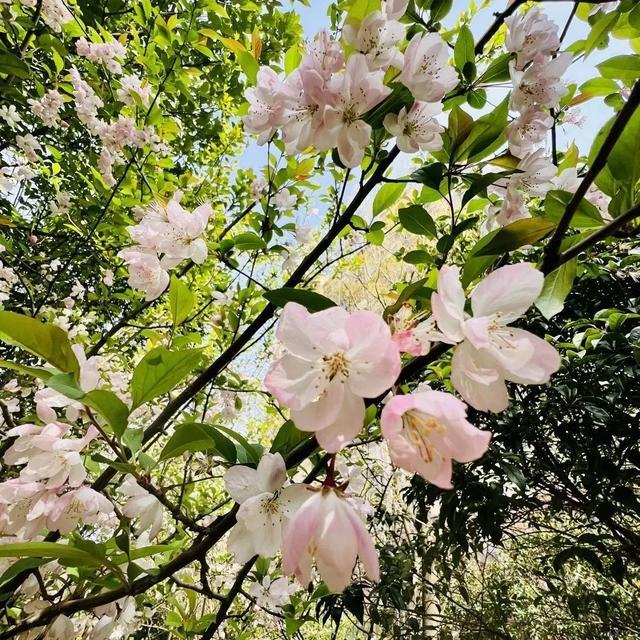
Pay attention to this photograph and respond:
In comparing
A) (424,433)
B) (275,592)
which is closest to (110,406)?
(424,433)

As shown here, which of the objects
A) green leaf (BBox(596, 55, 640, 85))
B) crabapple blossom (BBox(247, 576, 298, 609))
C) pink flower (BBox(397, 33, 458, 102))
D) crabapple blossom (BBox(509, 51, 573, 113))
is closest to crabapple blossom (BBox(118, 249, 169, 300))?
pink flower (BBox(397, 33, 458, 102))

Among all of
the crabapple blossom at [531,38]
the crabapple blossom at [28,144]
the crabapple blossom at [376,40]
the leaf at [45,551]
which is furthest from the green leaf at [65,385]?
the crabapple blossom at [28,144]

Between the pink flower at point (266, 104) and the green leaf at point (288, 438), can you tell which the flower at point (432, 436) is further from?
the pink flower at point (266, 104)

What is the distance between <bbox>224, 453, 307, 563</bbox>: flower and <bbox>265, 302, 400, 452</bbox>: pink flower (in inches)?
4.6

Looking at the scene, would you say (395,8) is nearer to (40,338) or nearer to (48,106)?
(40,338)

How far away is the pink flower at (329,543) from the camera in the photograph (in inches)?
13.7

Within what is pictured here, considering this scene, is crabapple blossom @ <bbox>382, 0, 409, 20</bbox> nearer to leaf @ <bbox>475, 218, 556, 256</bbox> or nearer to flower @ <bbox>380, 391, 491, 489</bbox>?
leaf @ <bbox>475, 218, 556, 256</bbox>

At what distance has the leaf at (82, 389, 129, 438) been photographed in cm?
43

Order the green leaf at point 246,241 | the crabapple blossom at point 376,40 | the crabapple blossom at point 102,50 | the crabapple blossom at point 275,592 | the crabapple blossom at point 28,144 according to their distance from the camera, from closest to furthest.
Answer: the crabapple blossom at point 376,40 → the green leaf at point 246,241 → the crabapple blossom at point 275,592 → the crabapple blossom at point 102,50 → the crabapple blossom at point 28,144

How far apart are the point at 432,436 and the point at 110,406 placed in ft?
1.00

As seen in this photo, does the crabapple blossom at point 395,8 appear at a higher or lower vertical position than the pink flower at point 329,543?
higher

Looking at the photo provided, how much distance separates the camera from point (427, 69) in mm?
554

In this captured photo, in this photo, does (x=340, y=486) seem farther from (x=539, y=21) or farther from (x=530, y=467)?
(x=530, y=467)

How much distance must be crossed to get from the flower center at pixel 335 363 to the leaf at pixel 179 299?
0.38 m
